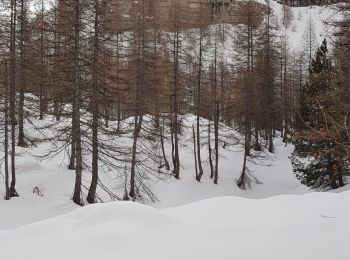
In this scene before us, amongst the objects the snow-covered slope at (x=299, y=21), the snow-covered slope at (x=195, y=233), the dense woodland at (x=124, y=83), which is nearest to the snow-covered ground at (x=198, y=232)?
the snow-covered slope at (x=195, y=233)

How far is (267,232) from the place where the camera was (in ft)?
17.7

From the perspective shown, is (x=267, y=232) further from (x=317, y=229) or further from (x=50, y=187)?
(x=50, y=187)

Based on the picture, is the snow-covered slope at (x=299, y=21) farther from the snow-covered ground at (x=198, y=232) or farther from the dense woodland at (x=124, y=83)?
the snow-covered ground at (x=198, y=232)

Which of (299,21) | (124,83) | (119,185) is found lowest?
(119,185)

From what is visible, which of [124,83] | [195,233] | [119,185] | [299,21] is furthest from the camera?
[299,21]

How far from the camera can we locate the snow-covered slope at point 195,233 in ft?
15.5

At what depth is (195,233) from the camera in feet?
18.1

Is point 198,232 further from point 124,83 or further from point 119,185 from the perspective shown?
point 119,185

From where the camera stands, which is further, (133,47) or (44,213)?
(133,47)

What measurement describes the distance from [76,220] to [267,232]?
326cm

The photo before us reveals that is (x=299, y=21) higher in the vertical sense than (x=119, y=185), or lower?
higher

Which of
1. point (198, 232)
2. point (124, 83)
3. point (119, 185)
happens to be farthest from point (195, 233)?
point (119, 185)

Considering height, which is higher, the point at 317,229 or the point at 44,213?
the point at 317,229

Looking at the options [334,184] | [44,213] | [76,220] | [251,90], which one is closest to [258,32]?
[251,90]
